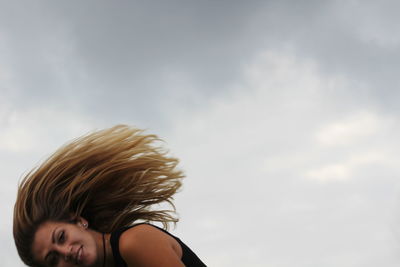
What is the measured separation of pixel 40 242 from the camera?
17.8 feet

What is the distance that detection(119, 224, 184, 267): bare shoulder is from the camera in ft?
14.7

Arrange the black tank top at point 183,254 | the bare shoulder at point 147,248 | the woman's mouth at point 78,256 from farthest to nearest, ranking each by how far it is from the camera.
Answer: the woman's mouth at point 78,256 → the black tank top at point 183,254 → the bare shoulder at point 147,248

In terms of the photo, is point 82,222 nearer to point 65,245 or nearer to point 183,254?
point 65,245

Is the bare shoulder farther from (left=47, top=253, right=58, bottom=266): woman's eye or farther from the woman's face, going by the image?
(left=47, top=253, right=58, bottom=266): woman's eye

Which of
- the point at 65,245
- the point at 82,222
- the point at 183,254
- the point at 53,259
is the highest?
the point at 82,222

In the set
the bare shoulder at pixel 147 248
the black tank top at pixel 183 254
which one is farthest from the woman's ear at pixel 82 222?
the bare shoulder at pixel 147 248

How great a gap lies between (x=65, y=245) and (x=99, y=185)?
4.19 feet

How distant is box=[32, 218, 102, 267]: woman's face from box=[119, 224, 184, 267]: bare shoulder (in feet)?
1.64

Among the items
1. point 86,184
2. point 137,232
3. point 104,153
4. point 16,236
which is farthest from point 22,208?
point 137,232

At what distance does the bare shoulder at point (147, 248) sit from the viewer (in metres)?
4.48

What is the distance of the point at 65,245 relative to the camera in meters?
5.20

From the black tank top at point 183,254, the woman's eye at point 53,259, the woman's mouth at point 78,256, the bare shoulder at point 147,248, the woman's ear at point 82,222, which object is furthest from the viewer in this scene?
the woman's ear at point 82,222

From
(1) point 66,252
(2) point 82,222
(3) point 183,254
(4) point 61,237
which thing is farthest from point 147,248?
(2) point 82,222

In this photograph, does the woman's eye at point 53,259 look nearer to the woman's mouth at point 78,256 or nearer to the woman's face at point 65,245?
the woman's face at point 65,245
